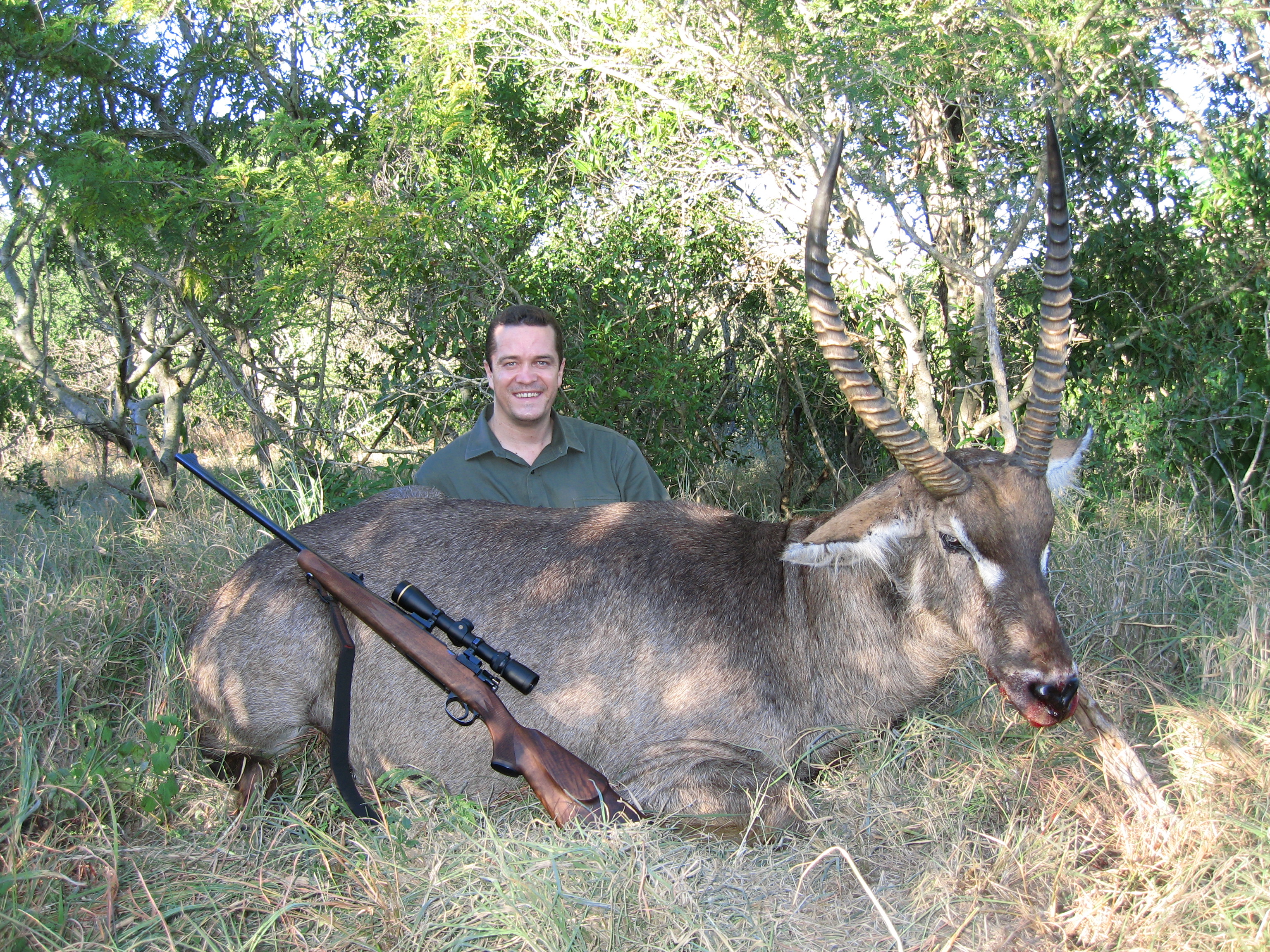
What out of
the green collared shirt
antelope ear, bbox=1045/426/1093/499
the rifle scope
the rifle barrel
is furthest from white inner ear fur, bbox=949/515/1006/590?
the rifle barrel

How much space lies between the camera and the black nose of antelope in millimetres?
3285

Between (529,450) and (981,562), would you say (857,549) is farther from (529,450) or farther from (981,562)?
(529,450)

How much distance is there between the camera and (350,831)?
3752 mm

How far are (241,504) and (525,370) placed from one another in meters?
1.83

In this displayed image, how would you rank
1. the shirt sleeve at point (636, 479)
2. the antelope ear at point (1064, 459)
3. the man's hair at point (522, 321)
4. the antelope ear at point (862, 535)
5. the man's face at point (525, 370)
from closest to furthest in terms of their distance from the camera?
the antelope ear at point (862, 535) → the antelope ear at point (1064, 459) → the man's face at point (525, 370) → the man's hair at point (522, 321) → the shirt sleeve at point (636, 479)

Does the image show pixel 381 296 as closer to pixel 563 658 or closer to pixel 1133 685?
pixel 563 658

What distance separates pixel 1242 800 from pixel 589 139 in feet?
19.1

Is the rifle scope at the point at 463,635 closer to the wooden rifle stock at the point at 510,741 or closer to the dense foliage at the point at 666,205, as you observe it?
the wooden rifle stock at the point at 510,741

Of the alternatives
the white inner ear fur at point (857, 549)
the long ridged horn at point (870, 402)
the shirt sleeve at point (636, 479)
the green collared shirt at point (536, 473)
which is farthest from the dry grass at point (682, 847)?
the shirt sleeve at point (636, 479)

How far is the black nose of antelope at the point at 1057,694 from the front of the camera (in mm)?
3285

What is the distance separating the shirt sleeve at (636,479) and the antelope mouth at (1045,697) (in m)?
2.72

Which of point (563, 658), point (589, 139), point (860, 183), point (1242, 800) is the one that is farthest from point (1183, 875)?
point (589, 139)

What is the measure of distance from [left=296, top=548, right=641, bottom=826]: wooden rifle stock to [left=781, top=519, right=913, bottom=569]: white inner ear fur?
1129 millimetres

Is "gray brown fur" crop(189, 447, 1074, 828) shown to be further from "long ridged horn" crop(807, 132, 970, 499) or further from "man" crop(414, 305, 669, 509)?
"man" crop(414, 305, 669, 509)
